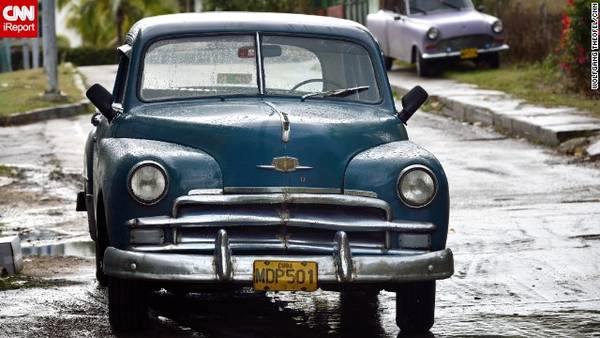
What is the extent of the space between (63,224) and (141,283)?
4.63 m

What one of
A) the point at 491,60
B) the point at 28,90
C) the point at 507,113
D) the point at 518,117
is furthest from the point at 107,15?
the point at 518,117

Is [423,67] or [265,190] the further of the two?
[423,67]

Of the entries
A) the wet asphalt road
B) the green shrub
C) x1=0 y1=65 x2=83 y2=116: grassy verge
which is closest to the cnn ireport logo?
x1=0 y1=65 x2=83 y2=116: grassy verge

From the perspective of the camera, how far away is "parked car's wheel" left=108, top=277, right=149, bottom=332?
23.8 feet

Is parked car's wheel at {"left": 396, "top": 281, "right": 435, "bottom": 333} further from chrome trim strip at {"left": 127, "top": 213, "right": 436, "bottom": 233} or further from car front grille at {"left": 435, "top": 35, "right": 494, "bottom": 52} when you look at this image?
car front grille at {"left": 435, "top": 35, "right": 494, "bottom": 52}

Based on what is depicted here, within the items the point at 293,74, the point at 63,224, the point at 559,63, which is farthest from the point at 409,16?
the point at 293,74

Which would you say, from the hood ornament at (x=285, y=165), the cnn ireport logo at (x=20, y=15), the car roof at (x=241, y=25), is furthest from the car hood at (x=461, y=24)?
the hood ornament at (x=285, y=165)

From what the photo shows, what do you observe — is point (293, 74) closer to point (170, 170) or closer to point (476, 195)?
point (170, 170)

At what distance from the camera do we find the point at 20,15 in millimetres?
21828

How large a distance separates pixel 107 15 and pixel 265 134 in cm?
5602

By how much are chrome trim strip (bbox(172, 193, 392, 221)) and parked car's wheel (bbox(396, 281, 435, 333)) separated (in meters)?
0.49

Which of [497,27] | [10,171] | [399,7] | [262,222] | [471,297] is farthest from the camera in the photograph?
[399,7]

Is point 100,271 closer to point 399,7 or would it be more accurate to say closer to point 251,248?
point 251,248

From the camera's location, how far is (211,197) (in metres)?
6.94
